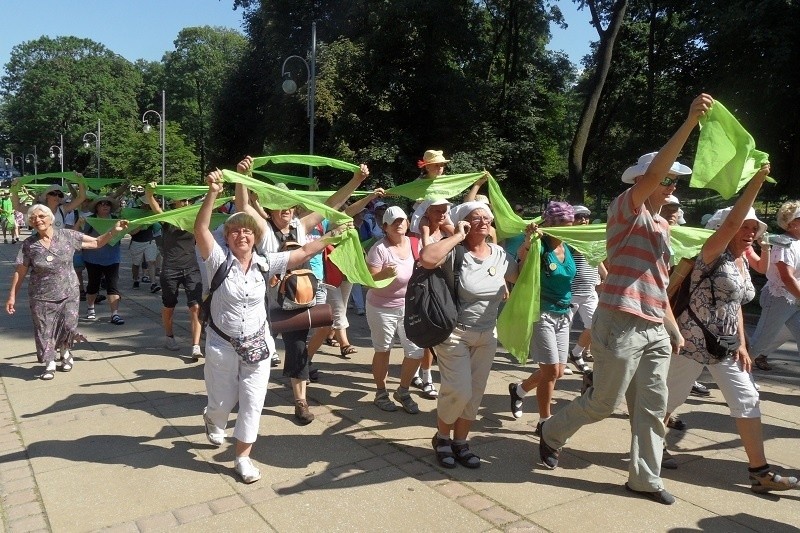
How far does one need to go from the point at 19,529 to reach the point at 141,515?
639 millimetres

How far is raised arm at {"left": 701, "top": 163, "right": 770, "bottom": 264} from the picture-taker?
387cm

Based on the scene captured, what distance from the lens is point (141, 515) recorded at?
3.74 m

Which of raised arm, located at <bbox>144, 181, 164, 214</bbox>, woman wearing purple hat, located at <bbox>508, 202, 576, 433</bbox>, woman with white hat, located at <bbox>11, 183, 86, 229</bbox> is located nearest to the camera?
woman wearing purple hat, located at <bbox>508, 202, 576, 433</bbox>

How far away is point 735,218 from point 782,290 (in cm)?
283

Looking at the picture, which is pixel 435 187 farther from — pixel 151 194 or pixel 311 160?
pixel 151 194

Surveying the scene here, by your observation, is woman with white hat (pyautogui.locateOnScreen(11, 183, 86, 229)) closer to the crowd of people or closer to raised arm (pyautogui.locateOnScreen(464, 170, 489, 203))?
the crowd of people

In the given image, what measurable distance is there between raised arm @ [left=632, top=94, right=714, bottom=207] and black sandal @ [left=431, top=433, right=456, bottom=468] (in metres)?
1.99

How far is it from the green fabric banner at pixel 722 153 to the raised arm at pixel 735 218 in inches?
2.3

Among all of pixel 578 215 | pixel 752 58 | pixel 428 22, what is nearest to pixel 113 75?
pixel 428 22

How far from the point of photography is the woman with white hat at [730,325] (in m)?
4.03

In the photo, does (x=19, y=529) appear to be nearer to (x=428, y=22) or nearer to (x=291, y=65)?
(x=428, y=22)

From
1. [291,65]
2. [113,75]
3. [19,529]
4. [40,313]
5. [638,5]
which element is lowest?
[19,529]

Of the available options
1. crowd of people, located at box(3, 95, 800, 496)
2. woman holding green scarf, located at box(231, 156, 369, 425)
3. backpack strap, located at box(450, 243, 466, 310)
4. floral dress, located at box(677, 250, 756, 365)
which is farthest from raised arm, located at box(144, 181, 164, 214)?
floral dress, located at box(677, 250, 756, 365)

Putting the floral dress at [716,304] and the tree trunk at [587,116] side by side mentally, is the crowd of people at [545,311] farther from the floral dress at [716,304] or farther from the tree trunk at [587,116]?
the tree trunk at [587,116]
